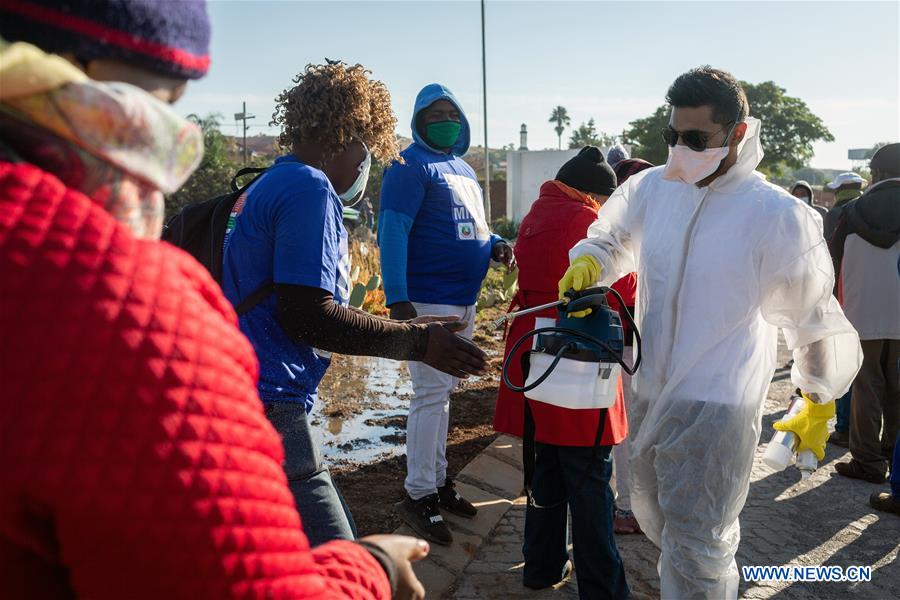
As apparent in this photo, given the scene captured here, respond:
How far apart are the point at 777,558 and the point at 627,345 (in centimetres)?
142

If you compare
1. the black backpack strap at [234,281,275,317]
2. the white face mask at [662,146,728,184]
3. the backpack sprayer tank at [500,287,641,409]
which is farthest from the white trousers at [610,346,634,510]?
the black backpack strap at [234,281,275,317]

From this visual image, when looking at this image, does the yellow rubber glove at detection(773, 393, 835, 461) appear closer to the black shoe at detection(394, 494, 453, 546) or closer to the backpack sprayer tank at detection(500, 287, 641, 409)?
the backpack sprayer tank at detection(500, 287, 641, 409)

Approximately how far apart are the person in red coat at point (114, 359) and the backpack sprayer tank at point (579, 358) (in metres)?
1.92

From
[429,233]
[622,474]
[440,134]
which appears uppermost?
[440,134]

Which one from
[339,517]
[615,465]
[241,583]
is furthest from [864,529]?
[241,583]

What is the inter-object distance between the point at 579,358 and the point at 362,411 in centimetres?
345

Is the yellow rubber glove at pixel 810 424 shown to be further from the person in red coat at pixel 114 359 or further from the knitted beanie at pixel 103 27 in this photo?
the knitted beanie at pixel 103 27

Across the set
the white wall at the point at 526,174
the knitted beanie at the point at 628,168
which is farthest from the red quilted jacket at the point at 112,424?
the white wall at the point at 526,174

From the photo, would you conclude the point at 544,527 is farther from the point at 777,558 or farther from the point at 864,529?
the point at 864,529

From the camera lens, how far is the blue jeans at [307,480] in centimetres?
211

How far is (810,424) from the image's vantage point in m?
3.16

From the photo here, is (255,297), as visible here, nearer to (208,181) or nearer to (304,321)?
(304,321)

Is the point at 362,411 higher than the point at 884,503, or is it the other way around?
the point at 362,411

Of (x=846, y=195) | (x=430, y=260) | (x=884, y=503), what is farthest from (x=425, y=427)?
(x=846, y=195)
